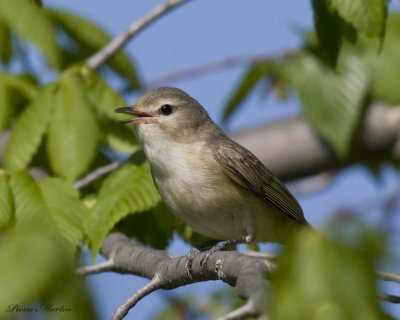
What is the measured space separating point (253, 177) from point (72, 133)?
1.22m

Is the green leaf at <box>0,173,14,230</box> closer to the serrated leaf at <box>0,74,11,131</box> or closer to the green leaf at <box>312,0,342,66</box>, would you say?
the serrated leaf at <box>0,74,11,131</box>

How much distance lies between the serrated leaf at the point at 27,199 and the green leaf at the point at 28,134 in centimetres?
51

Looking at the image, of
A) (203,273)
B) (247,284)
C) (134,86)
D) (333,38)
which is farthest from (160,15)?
(247,284)

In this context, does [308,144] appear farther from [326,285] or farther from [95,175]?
[326,285]

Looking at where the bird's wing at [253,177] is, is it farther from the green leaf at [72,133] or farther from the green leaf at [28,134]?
the green leaf at [28,134]

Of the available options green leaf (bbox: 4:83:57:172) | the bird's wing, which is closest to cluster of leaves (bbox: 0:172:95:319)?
green leaf (bbox: 4:83:57:172)

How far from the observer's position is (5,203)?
13.1ft

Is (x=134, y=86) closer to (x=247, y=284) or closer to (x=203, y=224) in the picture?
(x=203, y=224)

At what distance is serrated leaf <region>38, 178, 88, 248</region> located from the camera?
412 centimetres

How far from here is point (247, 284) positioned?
8.73 ft

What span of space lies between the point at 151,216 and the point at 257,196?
28.5 inches

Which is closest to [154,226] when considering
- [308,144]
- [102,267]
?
[102,267]

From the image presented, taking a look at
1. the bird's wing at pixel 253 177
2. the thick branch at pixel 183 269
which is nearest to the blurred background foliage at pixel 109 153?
the thick branch at pixel 183 269

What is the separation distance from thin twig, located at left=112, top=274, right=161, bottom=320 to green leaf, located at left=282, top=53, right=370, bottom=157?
2404mm
